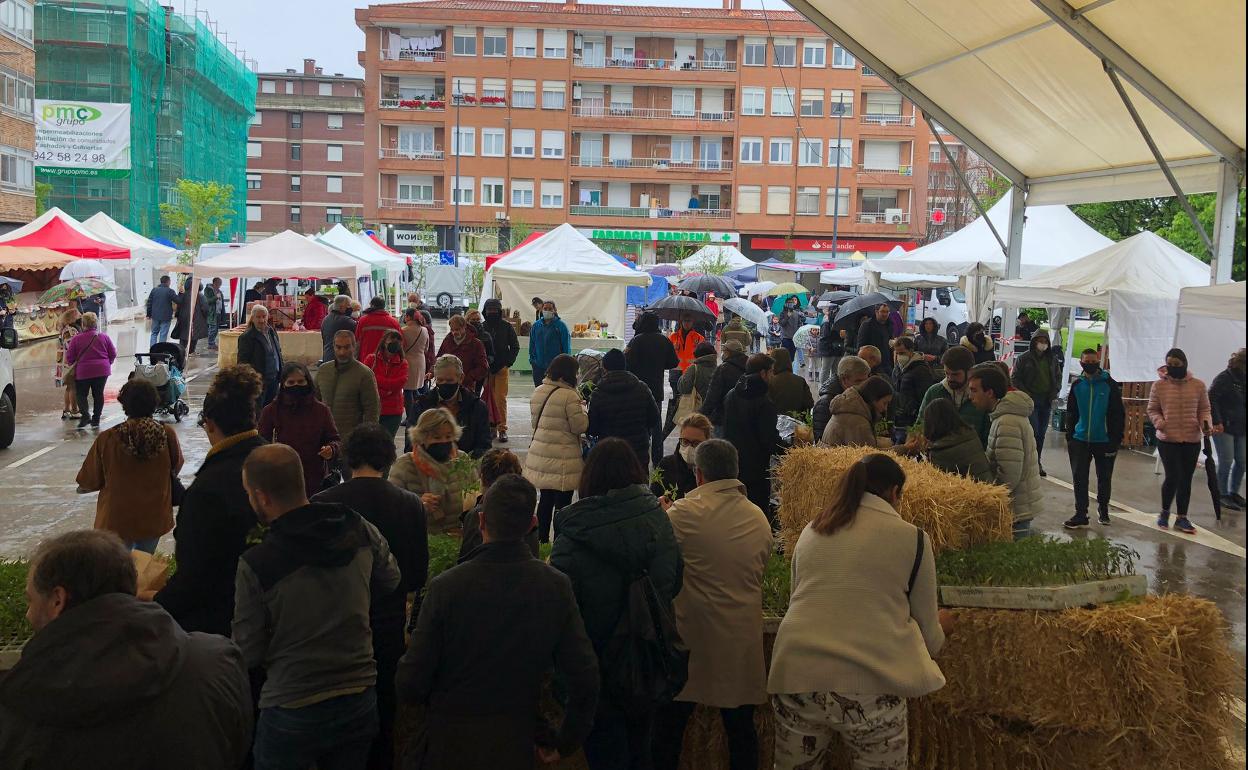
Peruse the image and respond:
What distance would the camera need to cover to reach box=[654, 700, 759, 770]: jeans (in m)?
4.36

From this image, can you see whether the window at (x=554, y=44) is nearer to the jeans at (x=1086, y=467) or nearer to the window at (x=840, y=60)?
the window at (x=840, y=60)

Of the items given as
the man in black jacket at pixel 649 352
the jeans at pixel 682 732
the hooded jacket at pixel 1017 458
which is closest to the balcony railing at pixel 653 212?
the man in black jacket at pixel 649 352

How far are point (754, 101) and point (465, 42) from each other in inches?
620

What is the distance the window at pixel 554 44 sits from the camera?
59.4 metres

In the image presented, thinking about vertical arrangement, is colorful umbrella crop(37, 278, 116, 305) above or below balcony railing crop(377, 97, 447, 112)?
below

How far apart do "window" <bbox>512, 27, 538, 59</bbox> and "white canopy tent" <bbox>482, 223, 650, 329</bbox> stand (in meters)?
38.4

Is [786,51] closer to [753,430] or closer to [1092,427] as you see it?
[1092,427]

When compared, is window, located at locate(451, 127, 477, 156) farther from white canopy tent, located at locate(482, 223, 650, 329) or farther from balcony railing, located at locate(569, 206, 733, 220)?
white canopy tent, located at locate(482, 223, 650, 329)

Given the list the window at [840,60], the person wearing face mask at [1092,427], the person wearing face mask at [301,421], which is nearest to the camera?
the person wearing face mask at [301,421]

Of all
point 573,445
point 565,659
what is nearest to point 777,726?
point 565,659

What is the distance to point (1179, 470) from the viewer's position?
9.93 metres

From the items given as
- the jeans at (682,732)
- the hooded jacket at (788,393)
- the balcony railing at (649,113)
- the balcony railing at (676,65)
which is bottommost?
the jeans at (682,732)

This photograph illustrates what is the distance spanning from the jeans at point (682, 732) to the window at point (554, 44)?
5824cm

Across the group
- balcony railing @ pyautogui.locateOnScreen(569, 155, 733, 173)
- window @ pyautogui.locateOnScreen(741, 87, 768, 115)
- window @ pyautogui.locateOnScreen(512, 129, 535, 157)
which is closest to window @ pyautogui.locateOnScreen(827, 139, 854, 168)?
window @ pyautogui.locateOnScreen(741, 87, 768, 115)
